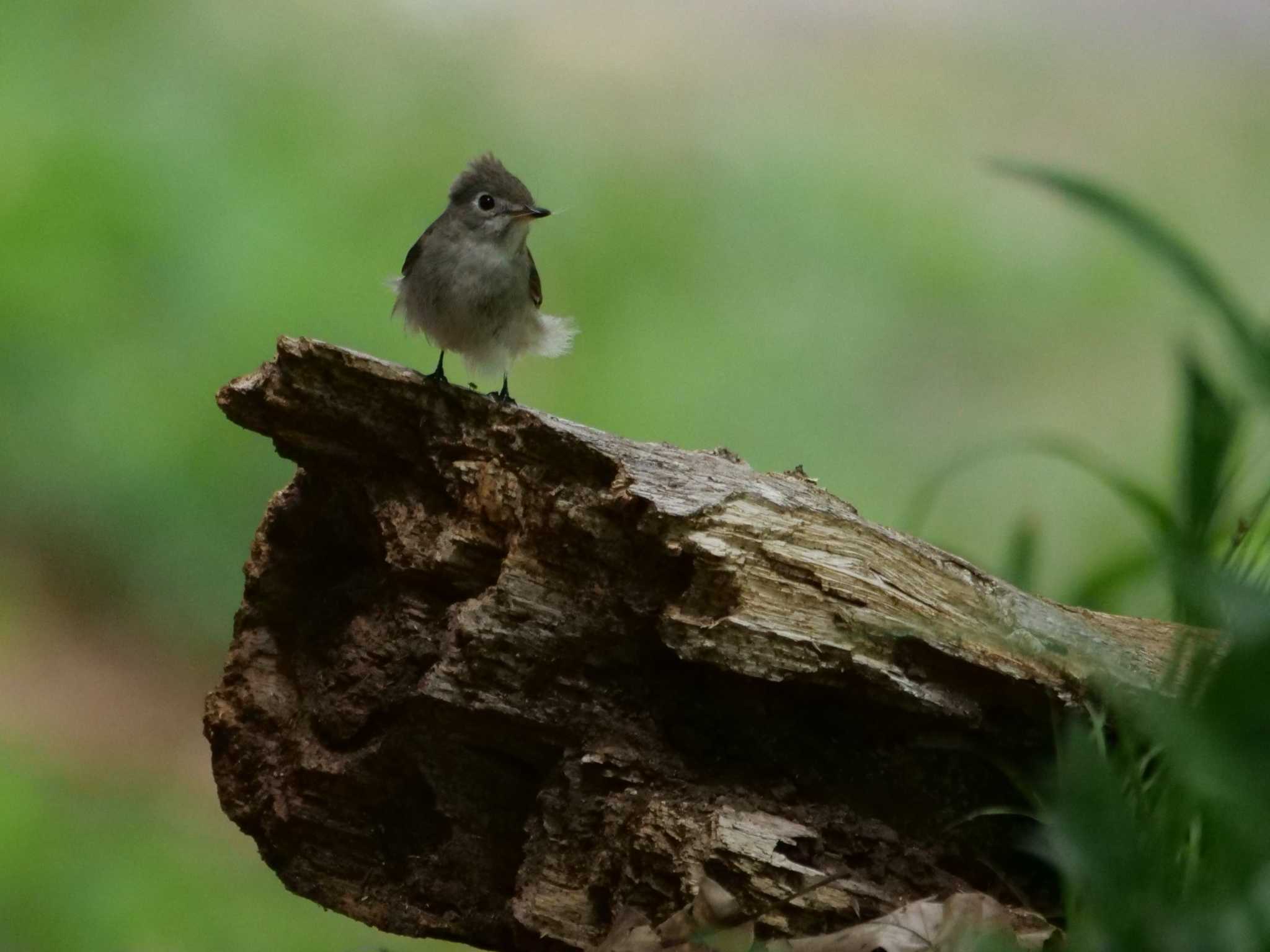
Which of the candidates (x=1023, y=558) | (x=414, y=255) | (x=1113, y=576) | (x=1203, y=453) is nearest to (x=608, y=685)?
(x=1023, y=558)

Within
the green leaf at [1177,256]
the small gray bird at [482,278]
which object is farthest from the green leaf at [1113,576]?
the small gray bird at [482,278]

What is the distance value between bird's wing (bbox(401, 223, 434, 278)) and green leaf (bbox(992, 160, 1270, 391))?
321cm

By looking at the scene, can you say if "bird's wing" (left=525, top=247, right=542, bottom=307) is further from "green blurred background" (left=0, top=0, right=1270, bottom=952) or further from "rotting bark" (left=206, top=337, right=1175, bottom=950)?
"rotting bark" (left=206, top=337, right=1175, bottom=950)

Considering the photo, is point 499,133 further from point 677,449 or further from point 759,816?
point 759,816

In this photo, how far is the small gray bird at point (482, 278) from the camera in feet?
15.3

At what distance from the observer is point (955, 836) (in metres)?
3.20

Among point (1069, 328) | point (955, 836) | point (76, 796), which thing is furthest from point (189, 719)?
point (1069, 328)

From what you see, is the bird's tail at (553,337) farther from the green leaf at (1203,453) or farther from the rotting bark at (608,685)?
the green leaf at (1203,453)

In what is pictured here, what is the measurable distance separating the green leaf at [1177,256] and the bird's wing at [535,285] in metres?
3.09

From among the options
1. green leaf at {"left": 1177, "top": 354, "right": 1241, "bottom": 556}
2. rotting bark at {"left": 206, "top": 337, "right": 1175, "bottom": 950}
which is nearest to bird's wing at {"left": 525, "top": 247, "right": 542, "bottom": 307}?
rotting bark at {"left": 206, "top": 337, "right": 1175, "bottom": 950}

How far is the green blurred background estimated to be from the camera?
5.33 m

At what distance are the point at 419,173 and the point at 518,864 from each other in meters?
3.34

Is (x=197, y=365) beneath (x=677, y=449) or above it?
above

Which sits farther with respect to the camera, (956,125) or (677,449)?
(956,125)
